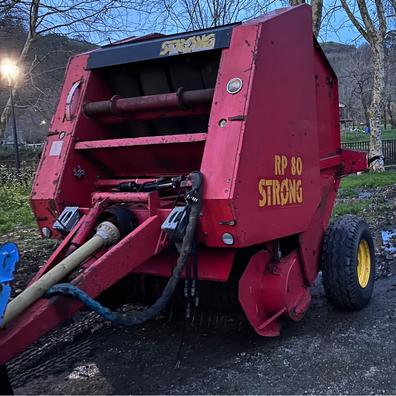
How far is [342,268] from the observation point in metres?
4.07

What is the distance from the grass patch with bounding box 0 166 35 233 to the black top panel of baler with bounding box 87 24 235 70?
238 inches

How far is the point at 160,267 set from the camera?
11.4 feet

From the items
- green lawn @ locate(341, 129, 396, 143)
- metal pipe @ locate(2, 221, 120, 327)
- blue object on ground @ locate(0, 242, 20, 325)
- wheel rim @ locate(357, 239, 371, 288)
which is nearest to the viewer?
blue object on ground @ locate(0, 242, 20, 325)

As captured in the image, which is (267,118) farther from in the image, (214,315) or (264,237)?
(214,315)

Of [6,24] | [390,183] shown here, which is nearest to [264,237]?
[390,183]

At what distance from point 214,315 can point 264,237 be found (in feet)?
4.01

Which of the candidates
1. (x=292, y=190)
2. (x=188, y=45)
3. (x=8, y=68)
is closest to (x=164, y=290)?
(x=292, y=190)

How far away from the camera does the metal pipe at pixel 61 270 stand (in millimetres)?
2438

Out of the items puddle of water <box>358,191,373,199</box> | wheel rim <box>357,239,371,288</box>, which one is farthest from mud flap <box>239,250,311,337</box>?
puddle of water <box>358,191,373,199</box>

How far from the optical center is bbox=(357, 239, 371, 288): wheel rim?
4.45 m

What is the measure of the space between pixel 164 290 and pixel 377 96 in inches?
646

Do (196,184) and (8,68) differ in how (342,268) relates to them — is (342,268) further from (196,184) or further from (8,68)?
(8,68)

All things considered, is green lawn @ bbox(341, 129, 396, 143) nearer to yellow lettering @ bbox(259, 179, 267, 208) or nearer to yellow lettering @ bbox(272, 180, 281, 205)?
yellow lettering @ bbox(272, 180, 281, 205)

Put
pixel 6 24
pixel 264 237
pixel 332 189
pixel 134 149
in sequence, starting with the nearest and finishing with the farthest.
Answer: pixel 264 237 → pixel 134 149 → pixel 332 189 → pixel 6 24
